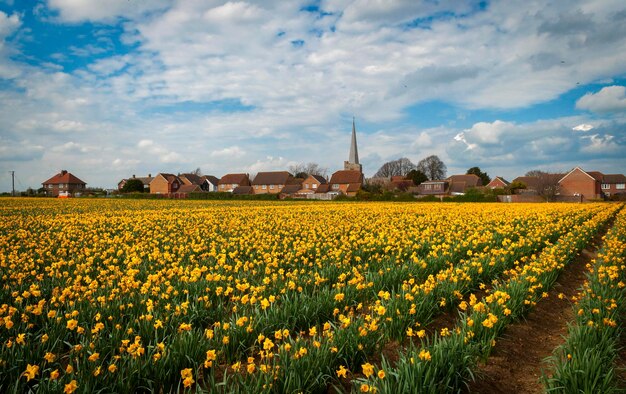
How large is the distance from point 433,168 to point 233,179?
60.5 m

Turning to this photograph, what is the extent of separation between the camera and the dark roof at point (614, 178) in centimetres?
10150

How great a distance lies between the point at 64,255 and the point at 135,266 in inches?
94.6

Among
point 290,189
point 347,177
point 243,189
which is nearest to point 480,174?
point 347,177

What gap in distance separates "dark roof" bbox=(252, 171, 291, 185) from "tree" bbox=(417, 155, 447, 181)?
42.9m

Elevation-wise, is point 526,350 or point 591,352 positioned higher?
point 591,352

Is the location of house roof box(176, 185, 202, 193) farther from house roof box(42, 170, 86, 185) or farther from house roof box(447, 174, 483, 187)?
house roof box(447, 174, 483, 187)

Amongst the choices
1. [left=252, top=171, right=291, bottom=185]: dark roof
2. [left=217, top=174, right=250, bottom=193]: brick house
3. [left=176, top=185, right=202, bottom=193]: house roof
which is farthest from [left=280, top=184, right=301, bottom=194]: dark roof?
[left=176, top=185, right=202, bottom=193]: house roof

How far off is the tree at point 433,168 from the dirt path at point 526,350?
116 metres

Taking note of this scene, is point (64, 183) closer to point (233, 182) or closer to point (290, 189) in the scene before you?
point (233, 182)

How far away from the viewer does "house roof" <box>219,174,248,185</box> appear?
380 ft

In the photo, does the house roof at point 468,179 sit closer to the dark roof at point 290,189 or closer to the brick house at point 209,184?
the dark roof at point 290,189

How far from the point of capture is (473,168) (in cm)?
11738

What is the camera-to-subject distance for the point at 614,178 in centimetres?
10319

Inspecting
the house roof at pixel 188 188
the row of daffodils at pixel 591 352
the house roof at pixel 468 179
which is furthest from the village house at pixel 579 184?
the house roof at pixel 188 188
